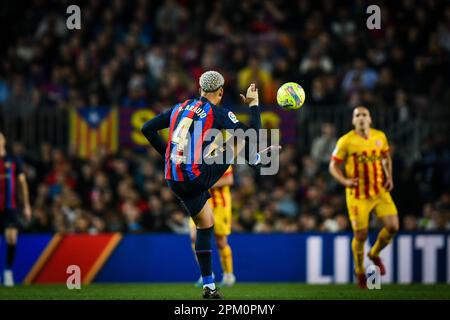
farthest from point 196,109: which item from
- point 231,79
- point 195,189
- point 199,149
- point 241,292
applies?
point 231,79

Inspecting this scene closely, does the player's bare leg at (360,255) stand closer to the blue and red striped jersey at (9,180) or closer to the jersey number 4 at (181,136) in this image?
the jersey number 4 at (181,136)

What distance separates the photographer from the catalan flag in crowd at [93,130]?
21172 mm

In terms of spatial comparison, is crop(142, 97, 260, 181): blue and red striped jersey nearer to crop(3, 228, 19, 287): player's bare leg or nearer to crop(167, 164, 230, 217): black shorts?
crop(167, 164, 230, 217): black shorts

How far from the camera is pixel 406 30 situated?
21594mm

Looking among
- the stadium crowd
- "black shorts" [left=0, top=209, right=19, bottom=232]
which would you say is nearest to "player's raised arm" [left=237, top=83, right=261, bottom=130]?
"black shorts" [left=0, top=209, right=19, bottom=232]

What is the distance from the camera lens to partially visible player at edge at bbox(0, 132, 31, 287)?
16391 mm

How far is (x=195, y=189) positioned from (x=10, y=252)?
5.62 m

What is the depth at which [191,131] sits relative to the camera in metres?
11.8

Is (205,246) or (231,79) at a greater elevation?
(231,79)

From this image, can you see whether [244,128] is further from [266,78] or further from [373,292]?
[266,78]

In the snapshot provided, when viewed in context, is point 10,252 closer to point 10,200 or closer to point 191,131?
point 10,200

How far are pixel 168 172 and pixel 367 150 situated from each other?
12.4ft

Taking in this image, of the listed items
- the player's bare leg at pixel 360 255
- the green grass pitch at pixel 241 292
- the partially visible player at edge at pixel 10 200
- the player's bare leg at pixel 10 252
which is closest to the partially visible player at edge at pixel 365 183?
the player's bare leg at pixel 360 255
